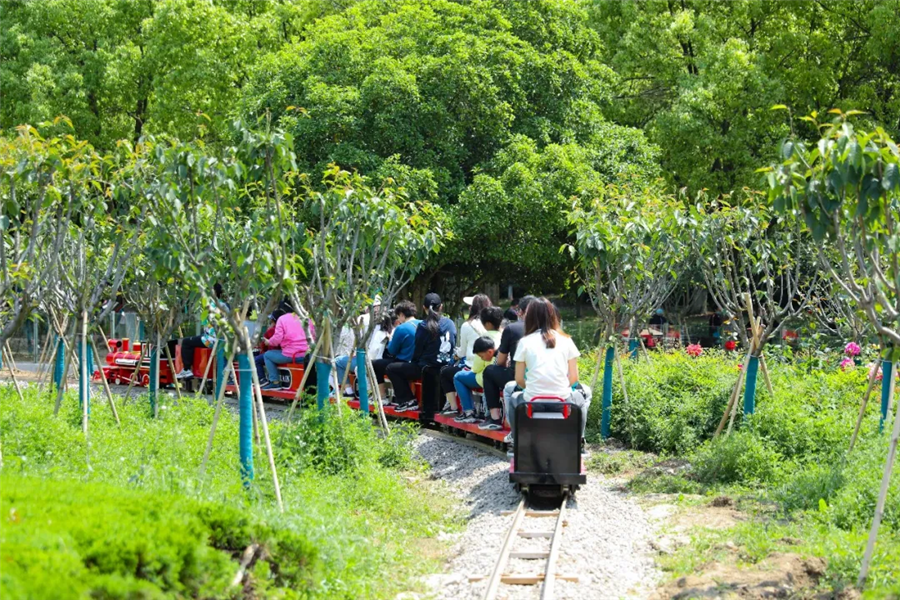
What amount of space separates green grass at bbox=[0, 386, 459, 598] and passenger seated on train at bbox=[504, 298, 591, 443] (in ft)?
5.43

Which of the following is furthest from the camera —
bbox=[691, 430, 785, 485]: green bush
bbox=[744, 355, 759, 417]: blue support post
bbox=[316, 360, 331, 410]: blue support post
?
bbox=[744, 355, 759, 417]: blue support post

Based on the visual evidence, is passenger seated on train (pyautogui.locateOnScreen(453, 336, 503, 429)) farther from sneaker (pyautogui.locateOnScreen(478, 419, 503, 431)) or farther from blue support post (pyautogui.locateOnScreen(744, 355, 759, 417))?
blue support post (pyautogui.locateOnScreen(744, 355, 759, 417))

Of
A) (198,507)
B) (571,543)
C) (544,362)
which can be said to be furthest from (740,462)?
(198,507)

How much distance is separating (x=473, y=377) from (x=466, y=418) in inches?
29.7

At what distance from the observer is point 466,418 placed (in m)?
15.3

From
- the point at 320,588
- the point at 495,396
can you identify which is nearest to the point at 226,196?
the point at 320,588

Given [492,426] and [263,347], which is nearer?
[492,426]

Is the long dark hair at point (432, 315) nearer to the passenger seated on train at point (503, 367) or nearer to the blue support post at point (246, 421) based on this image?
the passenger seated on train at point (503, 367)

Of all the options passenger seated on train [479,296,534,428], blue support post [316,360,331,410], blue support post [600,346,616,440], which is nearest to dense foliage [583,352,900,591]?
blue support post [600,346,616,440]

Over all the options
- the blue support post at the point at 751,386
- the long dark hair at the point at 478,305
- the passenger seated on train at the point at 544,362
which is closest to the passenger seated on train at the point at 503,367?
the long dark hair at the point at 478,305

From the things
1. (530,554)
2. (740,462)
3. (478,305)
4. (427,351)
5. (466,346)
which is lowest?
(530,554)

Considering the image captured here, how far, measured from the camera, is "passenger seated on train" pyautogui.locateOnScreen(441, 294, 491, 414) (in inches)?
589

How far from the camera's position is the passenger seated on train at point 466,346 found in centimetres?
1495

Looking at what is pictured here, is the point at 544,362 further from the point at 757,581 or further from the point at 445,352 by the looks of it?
the point at 445,352
